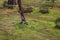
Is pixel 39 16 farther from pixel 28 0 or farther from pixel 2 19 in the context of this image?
pixel 28 0

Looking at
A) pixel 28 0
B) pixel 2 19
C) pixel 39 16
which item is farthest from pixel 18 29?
pixel 28 0

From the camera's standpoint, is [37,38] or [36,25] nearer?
[37,38]

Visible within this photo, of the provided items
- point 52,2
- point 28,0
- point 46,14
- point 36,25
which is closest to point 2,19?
point 36,25

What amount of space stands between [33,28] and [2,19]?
12.0 feet

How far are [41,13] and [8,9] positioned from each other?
3.51m

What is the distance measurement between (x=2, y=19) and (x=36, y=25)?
324 cm

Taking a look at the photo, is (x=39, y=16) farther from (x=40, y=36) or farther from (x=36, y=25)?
(x=40, y=36)

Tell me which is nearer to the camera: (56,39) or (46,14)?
(56,39)

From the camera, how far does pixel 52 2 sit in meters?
24.5

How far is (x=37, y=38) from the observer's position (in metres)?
11.2

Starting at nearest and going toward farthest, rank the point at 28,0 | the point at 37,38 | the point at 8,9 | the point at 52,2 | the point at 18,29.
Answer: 1. the point at 37,38
2. the point at 18,29
3. the point at 8,9
4. the point at 52,2
5. the point at 28,0

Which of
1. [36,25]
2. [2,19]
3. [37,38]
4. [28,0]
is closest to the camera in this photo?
[37,38]

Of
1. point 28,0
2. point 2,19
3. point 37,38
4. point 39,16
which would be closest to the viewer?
point 37,38

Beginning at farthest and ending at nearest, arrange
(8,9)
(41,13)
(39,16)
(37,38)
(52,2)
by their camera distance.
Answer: (52,2) < (8,9) < (41,13) < (39,16) < (37,38)
